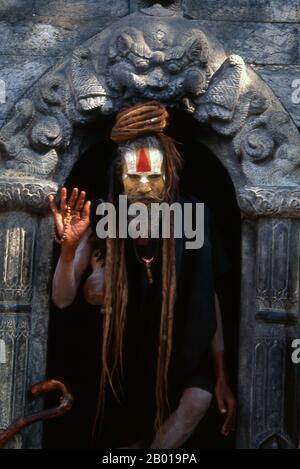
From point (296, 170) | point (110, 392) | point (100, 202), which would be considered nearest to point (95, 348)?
point (110, 392)

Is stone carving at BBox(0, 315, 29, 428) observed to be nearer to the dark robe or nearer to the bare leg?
the dark robe

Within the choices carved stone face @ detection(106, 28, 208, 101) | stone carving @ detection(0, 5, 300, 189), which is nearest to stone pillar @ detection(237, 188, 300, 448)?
stone carving @ detection(0, 5, 300, 189)

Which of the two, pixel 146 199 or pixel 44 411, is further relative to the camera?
pixel 146 199

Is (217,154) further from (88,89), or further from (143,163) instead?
→ (88,89)

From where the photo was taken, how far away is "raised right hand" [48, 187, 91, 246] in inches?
189

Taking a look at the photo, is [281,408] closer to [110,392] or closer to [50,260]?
[110,392]

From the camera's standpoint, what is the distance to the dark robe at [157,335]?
4934 mm

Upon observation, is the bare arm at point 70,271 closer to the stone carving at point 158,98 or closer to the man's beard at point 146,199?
the man's beard at point 146,199

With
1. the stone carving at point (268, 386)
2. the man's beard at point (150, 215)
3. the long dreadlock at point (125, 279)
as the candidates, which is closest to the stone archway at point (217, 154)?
the stone carving at point (268, 386)

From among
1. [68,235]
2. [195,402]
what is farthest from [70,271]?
[195,402]

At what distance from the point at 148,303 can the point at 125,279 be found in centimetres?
14

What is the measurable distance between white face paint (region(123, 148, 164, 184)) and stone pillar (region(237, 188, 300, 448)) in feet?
1.30

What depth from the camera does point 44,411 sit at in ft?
15.8

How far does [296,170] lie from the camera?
4.95 m
